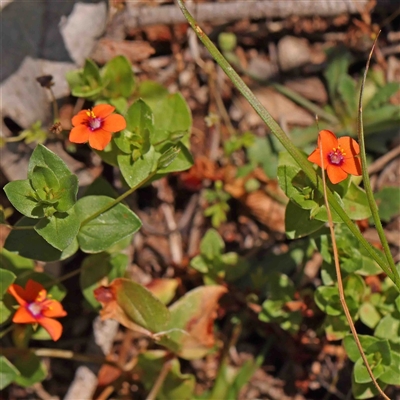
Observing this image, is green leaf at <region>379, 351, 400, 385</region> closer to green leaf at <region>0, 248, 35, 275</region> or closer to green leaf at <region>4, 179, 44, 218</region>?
green leaf at <region>4, 179, 44, 218</region>

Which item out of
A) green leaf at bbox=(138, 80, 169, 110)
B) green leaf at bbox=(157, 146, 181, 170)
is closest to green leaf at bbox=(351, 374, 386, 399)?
green leaf at bbox=(157, 146, 181, 170)

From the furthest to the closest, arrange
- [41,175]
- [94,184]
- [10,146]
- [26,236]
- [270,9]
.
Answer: [270,9], [10,146], [94,184], [26,236], [41,175]

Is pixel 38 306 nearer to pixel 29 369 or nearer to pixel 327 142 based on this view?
pixel 29 369

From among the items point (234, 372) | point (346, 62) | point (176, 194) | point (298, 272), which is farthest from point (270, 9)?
point (234, 372)

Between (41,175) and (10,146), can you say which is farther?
(10,146)

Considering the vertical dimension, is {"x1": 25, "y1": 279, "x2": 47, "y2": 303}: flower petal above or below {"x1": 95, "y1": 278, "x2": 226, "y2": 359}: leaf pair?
above

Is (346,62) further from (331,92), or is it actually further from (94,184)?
(94,184)

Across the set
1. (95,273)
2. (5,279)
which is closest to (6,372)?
(5,279)
